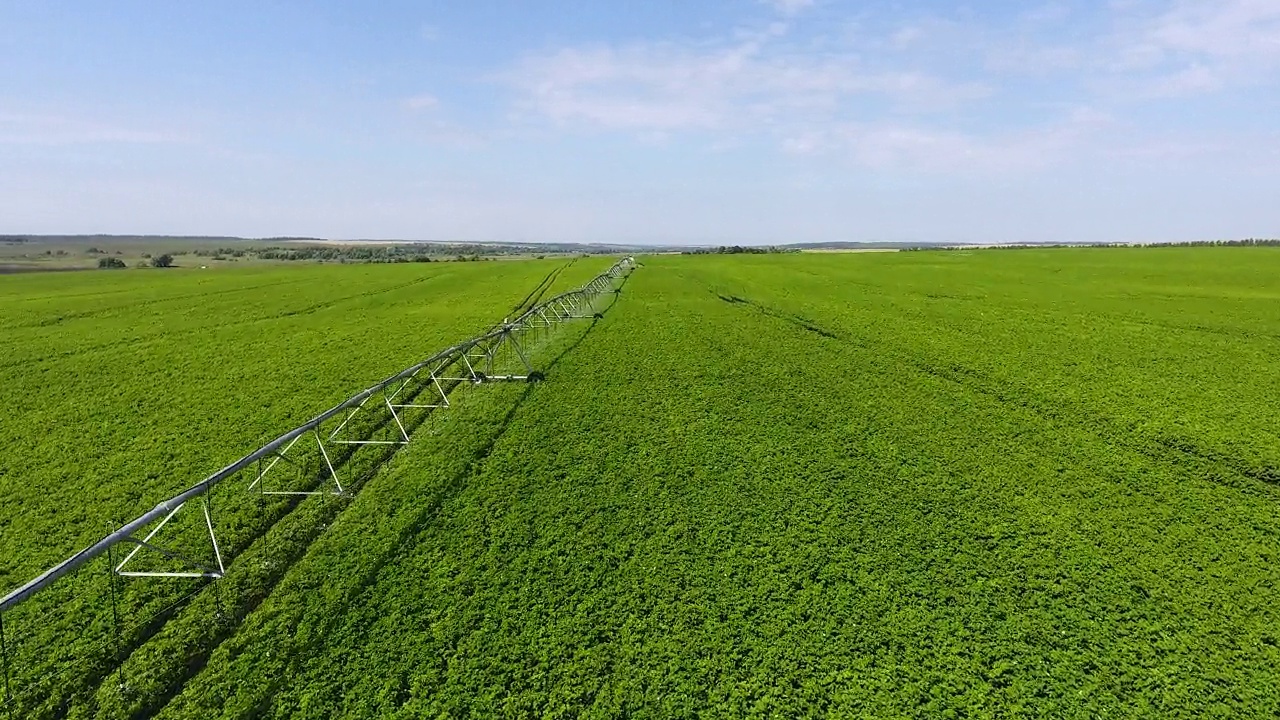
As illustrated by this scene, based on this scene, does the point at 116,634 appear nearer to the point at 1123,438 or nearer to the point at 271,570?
the point at 271,570

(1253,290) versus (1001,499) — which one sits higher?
(1253,290)

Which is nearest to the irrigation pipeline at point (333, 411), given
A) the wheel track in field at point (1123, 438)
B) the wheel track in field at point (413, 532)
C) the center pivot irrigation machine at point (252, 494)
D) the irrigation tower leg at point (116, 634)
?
the center pivot irrigation machine at point (252, 494)

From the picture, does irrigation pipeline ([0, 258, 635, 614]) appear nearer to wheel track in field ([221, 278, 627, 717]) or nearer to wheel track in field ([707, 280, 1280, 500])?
wheel track in field ([221, 278, 627, 717])

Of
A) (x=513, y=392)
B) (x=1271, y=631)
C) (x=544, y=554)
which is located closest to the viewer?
(x=1271, y=631)

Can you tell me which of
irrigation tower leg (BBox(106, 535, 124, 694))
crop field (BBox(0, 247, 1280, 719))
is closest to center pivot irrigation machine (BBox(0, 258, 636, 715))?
irrigation tower leg (BBox(106, 535, 124, 694))

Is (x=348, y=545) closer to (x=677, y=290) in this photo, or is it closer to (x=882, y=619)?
(x=882, y=619)

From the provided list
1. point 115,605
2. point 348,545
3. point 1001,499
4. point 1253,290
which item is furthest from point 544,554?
point 1253,290

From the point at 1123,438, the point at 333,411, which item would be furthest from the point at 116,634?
the point at 1123,438

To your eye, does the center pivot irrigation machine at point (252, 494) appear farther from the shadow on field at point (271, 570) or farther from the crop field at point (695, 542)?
the crop field at point (695, 542)
